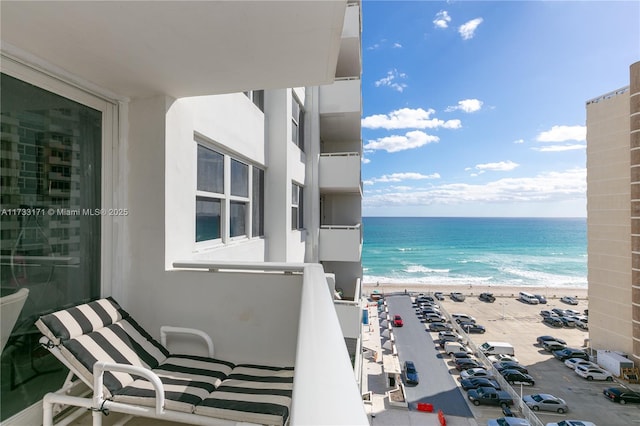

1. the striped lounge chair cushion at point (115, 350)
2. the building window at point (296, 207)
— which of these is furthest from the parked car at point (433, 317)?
the striped lounge chair cushion at point (115, 350)

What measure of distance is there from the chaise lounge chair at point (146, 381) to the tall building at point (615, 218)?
1898 centimetres

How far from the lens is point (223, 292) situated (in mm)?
2883

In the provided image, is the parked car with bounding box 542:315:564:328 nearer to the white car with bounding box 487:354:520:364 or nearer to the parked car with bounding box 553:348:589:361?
the parked car with bounding box 553:348:589:361

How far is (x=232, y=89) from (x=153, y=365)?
240cm

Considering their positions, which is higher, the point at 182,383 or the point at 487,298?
the point at 182,383

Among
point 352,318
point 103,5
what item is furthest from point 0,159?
point 352,318

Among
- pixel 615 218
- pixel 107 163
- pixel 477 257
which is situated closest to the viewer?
pixel 107 163

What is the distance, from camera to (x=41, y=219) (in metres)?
2.28

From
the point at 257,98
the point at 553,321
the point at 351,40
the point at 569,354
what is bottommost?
the point at 553,321

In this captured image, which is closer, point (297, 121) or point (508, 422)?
point (297, 121)

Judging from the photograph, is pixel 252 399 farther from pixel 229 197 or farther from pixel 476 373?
pixel 476 373

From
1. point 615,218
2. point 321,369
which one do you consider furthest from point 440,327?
point 321,369

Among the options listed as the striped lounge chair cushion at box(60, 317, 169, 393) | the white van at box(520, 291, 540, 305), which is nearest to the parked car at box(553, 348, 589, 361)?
the white van at box(520, 291, 540, 305)

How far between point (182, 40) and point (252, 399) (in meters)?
2.33
